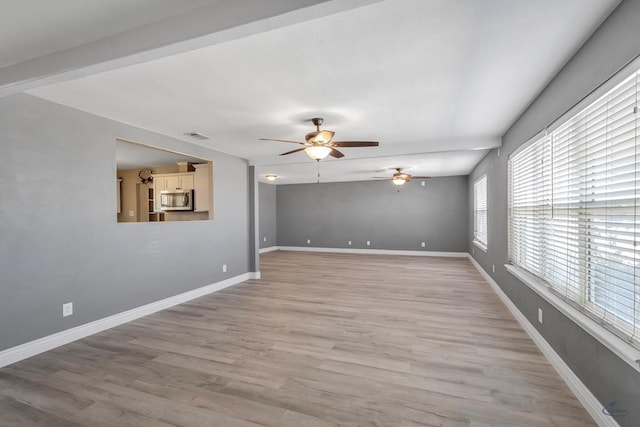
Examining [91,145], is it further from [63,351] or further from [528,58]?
[528,58]

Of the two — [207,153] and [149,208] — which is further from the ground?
[207,153]

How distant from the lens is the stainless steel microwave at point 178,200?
6.03 metres

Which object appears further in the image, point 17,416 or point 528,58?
point 528,58

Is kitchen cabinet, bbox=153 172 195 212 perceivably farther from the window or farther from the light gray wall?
the window

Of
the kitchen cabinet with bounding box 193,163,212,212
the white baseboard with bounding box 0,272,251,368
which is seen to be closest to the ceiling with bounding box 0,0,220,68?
the white baseboard with bounding box 0,272,251,368

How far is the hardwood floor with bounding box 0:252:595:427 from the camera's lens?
1.98 metres

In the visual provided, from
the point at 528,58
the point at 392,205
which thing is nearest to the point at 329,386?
the point at 528,58

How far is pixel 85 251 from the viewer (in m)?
3.26

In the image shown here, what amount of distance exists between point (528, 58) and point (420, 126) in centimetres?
173

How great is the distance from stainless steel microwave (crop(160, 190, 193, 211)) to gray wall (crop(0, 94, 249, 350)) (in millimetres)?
1782

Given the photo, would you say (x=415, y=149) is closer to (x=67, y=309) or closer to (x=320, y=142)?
→ (x=320, y=142)

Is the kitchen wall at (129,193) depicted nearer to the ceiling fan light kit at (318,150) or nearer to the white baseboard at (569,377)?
the ceiling fan light kit at (318,150)

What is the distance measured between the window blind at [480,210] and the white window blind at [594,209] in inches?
125

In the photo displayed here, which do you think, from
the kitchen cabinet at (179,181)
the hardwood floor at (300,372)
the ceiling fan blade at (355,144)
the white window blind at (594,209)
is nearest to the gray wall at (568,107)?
the white window blind at (594,209)
